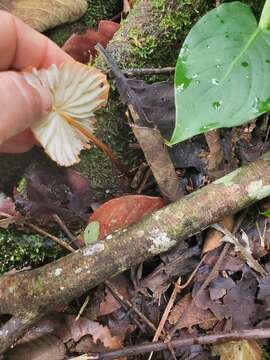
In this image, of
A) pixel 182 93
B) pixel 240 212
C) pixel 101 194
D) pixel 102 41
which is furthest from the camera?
pixel 102 41

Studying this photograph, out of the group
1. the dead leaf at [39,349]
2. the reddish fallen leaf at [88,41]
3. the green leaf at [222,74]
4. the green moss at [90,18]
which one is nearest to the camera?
the green leaf at [222,74]

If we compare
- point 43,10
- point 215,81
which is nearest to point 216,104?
point 215,81

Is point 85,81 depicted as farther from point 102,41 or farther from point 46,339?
point 46,339

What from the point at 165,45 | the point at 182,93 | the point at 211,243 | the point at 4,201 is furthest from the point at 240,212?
the point at 4,201

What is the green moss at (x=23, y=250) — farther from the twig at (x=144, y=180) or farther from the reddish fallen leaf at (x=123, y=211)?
the twig at (x=144, y=180)

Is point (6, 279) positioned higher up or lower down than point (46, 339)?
higher up

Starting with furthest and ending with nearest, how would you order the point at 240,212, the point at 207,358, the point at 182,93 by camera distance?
the point at 240,212, the point at 207,358, the point at 182,93

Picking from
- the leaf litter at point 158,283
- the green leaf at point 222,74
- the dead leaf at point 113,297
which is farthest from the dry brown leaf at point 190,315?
the green leaf at point 222,74
